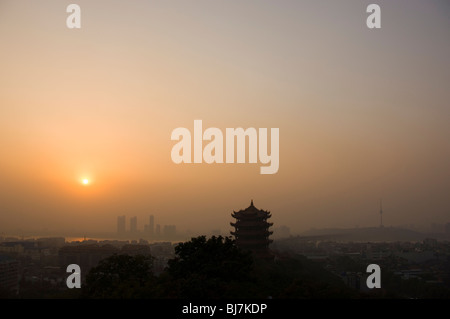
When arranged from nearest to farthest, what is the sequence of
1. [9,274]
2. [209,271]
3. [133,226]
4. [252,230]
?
1. [209,271]
2. [252,230]
3. [9,274]
4. [133,226]

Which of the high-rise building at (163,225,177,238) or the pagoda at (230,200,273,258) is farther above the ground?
the pagoda at (230,200,273,258)

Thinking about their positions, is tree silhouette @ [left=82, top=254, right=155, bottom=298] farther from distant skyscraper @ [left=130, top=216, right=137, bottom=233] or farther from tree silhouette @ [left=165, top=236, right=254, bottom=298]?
distant skyscraper @ [left=130, top=216, right=137, bottom=233]

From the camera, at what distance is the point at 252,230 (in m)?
37.0

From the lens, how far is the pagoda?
36375 millimetres

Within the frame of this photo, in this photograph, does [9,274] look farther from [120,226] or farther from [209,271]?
[120,226]

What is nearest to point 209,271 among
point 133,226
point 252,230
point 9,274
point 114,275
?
point 114,275

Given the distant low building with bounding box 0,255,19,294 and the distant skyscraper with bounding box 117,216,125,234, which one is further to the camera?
the distant skyscraper with bounding box 117,216,125,234

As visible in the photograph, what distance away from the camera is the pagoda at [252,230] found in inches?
1432

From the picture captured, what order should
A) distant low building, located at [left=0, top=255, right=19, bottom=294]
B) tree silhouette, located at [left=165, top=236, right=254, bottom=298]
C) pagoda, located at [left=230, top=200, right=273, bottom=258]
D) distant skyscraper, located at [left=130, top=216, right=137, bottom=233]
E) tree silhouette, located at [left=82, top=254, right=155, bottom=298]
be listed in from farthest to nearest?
distant skyscraper, located at [left=130, top=216, right=137, bottom=233], distant low building, located at [left=0, top=255, right=19, bottom=294], pagoda, located at [left=230, top=200, right=273, bottom=258], tree silhouette, located at [left=82, top=254, right=155, bottom=298], tree silhouette, located at [left=165, top=236, right=254, bottom=298]

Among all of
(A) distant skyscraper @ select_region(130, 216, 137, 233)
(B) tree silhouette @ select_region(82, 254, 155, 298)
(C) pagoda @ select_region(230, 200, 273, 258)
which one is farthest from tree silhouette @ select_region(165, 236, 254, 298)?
(A) distant skyscraper @ select_region(130, 216, 137, 233)

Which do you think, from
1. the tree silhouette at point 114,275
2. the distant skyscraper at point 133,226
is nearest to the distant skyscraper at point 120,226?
the distant skyscraper at point 133,226

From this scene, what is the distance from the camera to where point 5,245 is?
246ft
